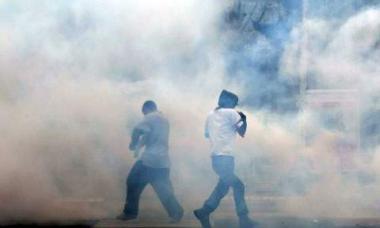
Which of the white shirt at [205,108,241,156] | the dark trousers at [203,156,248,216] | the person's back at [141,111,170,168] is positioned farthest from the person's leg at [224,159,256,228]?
the person's back at [141,111,170,168]

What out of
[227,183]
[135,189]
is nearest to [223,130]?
[227,183]

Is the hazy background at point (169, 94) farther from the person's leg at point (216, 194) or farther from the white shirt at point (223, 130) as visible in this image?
the white shirt at point (223, 130)

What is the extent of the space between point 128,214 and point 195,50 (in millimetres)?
2203

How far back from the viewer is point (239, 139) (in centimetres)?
813

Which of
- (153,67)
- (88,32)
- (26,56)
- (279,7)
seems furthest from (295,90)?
(26,56)

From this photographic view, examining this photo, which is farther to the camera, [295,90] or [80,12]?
[295,90]

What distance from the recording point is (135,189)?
23.5ft

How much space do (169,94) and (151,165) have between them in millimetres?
1150

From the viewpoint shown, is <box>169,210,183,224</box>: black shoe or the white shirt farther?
<box>169,210,183,224</box>: black shoe

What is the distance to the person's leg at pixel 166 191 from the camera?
7.09m

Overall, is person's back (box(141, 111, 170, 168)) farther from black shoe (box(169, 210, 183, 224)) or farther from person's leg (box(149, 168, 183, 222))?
black shoe (box(169, 210, 183, 224))

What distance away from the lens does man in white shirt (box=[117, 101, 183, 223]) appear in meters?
7.11

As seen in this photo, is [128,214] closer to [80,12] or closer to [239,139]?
[239,139]

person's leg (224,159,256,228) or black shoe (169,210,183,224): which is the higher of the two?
person's leg (224,159,256,228)
